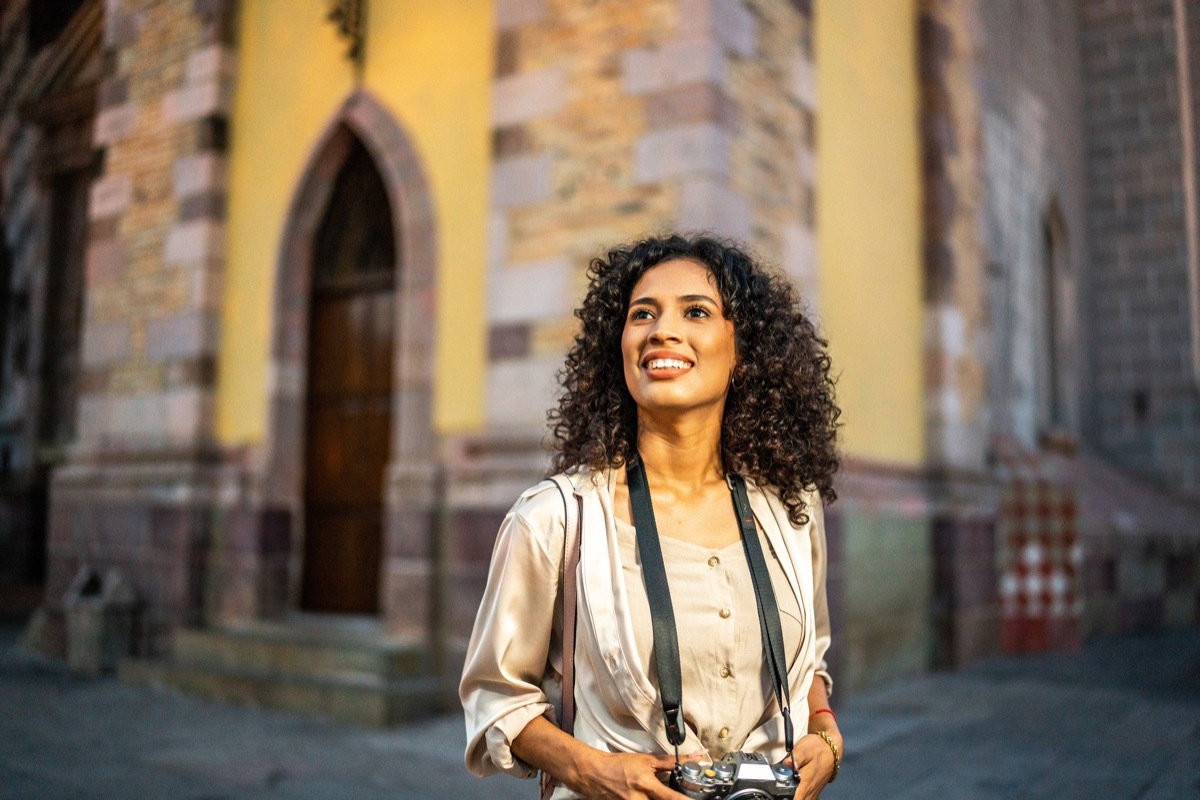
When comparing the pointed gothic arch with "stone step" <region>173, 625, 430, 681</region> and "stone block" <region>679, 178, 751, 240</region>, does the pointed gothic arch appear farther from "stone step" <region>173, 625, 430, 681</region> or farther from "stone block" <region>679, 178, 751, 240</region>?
"stone block" <region>679, 178, 751, 240</region>

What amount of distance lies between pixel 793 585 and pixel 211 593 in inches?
247

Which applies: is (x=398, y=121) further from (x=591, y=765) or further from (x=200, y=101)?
(x=591, y=765)

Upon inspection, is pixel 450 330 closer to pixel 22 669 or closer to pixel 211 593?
pixel 211 593

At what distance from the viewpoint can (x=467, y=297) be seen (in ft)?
20.1

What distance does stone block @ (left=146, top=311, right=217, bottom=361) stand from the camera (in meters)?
7.36

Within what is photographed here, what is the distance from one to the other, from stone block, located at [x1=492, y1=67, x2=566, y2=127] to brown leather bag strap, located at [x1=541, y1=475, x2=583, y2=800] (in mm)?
4526

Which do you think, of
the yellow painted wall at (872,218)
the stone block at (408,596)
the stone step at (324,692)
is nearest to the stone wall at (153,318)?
the stone step at (324,692)

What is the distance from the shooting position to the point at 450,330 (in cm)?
619

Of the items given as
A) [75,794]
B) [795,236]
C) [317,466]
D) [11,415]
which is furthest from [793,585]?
[11,415]

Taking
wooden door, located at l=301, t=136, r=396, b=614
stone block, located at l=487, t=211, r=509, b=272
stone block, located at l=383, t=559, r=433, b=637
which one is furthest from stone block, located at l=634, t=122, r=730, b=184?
stone block, located at l=383, t=559, r=433, b=637

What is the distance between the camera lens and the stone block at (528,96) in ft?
19.0

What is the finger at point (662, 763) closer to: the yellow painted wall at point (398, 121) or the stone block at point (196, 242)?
the yellow painted wall at point (398, 121)

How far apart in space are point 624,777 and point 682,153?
425 centimetres

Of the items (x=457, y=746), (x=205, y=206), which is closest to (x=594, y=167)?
(x=457, y=746)
